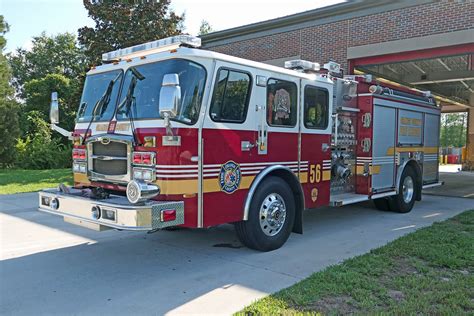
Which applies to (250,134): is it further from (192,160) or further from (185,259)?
(185,259)

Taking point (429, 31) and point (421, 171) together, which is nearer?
point (421, 171)

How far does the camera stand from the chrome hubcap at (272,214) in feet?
18.3

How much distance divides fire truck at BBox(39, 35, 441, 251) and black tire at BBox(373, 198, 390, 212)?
2122 millimetres

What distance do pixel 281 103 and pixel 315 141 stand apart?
39.8 inches

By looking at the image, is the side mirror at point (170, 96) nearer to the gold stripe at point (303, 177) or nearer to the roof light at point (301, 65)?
the gold stripe at point (303, 177)

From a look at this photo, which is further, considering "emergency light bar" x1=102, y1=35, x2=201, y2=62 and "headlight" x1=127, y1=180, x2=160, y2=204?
"emergency light bar" x1=102, y1=35, x2=201, y2=62

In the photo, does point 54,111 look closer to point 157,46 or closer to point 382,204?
point 157,46

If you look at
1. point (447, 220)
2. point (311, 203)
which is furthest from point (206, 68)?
point (447, 220)

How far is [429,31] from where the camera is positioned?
10.7 metres

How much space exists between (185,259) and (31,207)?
18.1 ft

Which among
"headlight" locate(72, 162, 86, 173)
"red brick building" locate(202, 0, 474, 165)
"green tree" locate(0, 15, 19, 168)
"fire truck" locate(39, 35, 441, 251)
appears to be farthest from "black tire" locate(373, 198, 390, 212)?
"green tree" locate(0, 15, 19, 168)

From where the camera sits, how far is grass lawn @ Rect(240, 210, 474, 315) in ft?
12.5

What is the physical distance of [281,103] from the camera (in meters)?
5.89

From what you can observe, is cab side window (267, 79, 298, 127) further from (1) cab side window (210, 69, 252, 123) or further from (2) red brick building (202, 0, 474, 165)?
(2) red brick building (202, 0, 474, 165)
